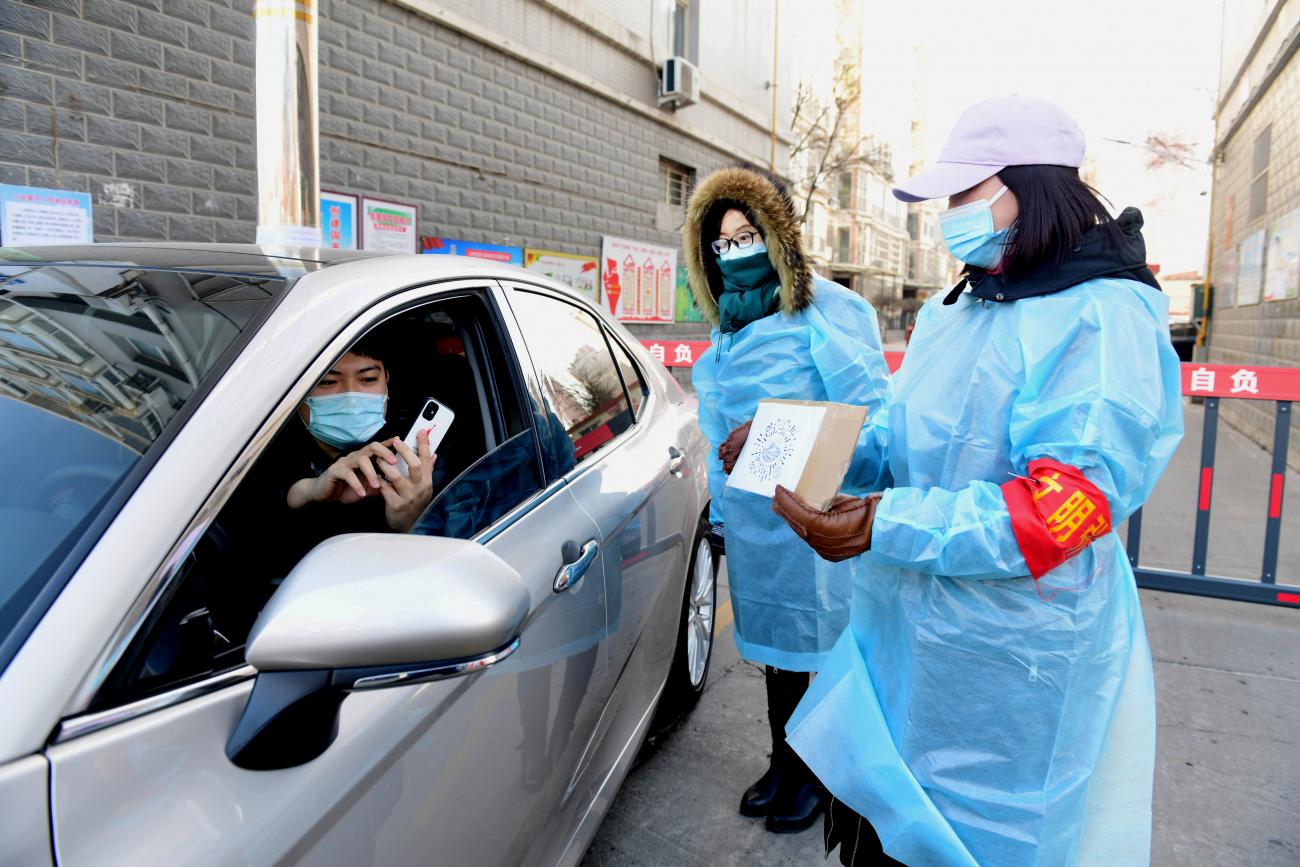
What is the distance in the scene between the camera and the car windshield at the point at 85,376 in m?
1.09

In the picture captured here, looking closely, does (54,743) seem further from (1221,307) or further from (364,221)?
(1221,307)

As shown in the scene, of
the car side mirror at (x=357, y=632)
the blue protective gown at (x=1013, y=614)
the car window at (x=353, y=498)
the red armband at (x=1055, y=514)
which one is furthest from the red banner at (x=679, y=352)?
the car side mirror at (x=357, y=632)

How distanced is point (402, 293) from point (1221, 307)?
1798 centimetres

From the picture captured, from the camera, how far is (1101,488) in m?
1.39

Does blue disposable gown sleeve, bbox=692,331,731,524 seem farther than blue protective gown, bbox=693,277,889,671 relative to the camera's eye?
Yes

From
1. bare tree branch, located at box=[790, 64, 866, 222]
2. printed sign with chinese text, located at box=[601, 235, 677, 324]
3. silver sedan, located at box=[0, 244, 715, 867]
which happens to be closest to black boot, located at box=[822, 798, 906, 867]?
silver sedan, located at box=[0, 244, 715, 867]

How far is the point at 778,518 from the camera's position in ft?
8.61

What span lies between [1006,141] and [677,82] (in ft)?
33.2

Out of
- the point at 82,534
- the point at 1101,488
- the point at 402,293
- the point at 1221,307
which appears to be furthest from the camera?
the point at 1221,307

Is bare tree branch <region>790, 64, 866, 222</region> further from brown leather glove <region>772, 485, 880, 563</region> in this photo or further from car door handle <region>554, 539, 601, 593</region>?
brown leather glove <region>772, 485, 880, 563</region>

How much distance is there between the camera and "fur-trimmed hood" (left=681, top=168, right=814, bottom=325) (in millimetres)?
2695

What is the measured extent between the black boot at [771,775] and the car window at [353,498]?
1.29 m

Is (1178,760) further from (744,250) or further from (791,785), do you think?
(744,250)

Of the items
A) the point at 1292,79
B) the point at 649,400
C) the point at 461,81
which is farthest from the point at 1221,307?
the point at 649,400
